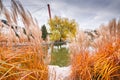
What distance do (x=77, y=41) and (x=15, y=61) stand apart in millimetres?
830

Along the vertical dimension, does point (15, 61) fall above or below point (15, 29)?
below

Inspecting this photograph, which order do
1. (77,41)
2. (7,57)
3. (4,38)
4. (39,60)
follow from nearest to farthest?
1. (7,57)
2. (39,60)
3. (4,38)
4. (77,41)

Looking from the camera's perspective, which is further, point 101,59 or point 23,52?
point 101,59

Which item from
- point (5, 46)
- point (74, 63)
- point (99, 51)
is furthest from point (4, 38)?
point (99, 51)

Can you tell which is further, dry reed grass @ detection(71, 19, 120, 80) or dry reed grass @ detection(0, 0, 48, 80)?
dry reed grass @ detection(71, 19, 120, 80)

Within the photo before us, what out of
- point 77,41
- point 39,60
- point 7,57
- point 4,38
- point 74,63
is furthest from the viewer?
point 77,41

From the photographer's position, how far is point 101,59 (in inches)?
104

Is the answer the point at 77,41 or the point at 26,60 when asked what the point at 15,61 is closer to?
the point at 26,60

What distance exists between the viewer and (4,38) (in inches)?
99.7

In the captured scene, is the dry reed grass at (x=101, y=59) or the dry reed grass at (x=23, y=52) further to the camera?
the dry reed grass at (x=101, y=59)

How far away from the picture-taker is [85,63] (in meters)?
2.67

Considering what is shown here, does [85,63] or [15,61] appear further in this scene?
[85,63]

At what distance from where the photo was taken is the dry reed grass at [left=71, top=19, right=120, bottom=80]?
100 inches

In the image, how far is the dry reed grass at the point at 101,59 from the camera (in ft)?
8.35
